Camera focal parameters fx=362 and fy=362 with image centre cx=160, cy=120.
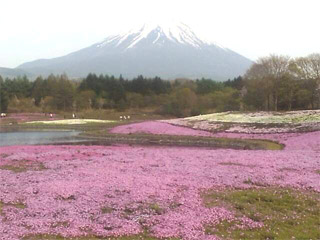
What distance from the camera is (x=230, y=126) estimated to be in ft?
167

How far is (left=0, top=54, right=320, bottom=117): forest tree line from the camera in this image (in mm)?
81375

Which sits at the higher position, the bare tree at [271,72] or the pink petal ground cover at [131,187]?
the bare tree at [271,72]

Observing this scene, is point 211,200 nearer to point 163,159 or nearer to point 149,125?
point 163,159

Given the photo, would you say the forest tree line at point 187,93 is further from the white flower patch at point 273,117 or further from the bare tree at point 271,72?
the white flower patch at point 273,117

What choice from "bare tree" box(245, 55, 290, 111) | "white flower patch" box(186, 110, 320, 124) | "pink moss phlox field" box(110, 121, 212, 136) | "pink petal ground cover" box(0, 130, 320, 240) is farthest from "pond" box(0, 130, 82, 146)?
"bare tree" box(245, 55, 290, 111)

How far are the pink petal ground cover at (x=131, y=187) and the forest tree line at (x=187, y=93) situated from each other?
58.7 m

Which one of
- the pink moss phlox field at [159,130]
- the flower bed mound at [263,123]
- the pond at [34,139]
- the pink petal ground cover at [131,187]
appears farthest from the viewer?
the pink moss phlox field at [159,130]

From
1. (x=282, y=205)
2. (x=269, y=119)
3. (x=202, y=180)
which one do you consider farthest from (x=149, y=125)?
(x=282, y=205)

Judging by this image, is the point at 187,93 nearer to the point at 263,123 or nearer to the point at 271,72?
the point at 271,72

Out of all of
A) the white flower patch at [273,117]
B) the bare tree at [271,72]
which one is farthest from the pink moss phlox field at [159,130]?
the bare tree at [271,72]

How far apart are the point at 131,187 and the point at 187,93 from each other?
3387 inches

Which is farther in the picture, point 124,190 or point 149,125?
point 149,125

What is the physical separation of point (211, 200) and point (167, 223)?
3253mm

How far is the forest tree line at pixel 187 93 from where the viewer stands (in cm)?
8138
